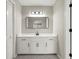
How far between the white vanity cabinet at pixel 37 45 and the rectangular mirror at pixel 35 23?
1086mm

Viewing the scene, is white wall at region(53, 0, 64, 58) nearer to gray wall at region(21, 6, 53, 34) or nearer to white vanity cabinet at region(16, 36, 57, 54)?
white vanity cabinet at region(16, 36, 57, 54)

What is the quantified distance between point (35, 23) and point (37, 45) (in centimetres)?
136

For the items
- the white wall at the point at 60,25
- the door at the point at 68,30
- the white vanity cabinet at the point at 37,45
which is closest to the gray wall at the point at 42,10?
the white vanity cabinet at the point at 37,45

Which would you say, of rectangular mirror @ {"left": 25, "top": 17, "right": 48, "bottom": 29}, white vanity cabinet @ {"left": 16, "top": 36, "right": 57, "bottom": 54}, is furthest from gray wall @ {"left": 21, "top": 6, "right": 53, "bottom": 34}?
white vanity cabinet @ {"left": 16, "top": 36, "right": 57, "bottom": 54}

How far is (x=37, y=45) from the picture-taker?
4.90 metres

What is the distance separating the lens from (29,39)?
4.91 meters

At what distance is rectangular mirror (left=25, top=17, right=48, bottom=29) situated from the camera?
19.2ft

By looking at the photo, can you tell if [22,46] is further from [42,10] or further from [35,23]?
[42,10]

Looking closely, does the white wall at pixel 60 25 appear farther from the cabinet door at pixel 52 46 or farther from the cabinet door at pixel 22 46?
the cabinet door at pixel 22 46

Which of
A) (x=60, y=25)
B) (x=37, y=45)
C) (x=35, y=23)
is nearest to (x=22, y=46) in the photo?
(x=37, y=45)

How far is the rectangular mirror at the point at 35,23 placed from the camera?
586cm
